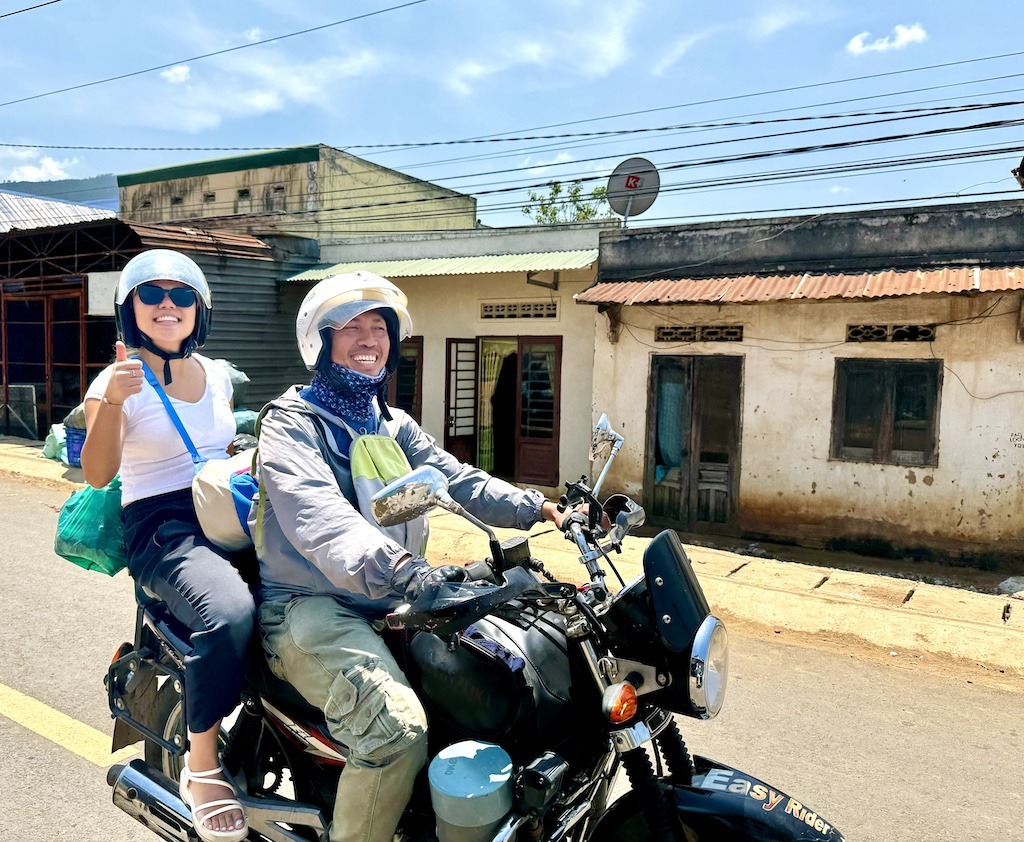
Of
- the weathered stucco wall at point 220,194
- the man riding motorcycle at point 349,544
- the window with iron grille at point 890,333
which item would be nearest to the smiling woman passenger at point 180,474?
the man riding motorcycle at point 349,544

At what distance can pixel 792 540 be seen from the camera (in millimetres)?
9406

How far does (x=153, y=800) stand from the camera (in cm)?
238

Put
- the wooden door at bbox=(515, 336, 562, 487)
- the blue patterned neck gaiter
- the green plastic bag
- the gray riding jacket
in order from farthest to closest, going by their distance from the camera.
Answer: the wooden door at bbox=(515, 336, 562, 487) < the green plastic bag < the blue patterned neck gaiter < the gray riding jacket

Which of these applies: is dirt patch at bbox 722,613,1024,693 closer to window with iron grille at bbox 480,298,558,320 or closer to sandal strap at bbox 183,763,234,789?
sandal strap at bbox 183,763,234,789

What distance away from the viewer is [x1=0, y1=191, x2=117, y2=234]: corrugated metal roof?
74.3 ft

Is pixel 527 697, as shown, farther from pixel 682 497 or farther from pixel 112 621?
pixel 682 497

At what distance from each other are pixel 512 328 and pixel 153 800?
393 inches

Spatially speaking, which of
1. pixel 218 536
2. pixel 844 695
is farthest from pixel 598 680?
pixel 844 695

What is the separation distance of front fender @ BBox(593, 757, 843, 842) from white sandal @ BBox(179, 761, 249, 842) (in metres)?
1.01

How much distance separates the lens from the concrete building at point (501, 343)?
1129 centimetres

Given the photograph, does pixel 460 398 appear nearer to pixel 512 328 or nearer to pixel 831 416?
pixel 512 328

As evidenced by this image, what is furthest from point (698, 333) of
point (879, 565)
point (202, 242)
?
point (202, 242)

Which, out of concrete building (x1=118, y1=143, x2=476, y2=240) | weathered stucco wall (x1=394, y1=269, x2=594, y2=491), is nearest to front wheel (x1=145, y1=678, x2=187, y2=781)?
weathered stucco wall (x1=394, y1=269, x2=594, y2=491)

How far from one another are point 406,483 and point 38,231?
14728 mm
